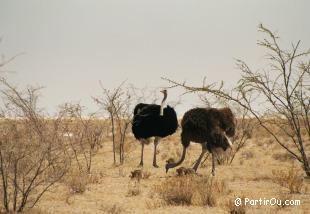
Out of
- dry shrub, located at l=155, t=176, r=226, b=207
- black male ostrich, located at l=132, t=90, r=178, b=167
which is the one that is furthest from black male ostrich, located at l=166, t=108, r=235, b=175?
black male ostrich, located at l=132, t=90, r=178, b=167

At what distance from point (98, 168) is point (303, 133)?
70.1 ft

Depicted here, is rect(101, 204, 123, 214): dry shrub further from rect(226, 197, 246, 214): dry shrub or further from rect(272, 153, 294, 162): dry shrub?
rect(272, 153, 294, 162): dry shrub

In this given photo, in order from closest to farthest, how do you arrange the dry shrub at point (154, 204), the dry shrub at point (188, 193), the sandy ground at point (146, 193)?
the sandy ground at point (146, 193) < the dry shrub at point (154, 204) < the dry shrub at point (188, 193)

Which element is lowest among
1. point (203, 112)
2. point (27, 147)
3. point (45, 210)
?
point (45, 210)

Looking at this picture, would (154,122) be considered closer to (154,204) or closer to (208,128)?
(208,128)

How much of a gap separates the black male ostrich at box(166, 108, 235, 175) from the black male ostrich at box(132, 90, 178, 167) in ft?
11.9

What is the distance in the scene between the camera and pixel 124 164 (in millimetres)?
17750

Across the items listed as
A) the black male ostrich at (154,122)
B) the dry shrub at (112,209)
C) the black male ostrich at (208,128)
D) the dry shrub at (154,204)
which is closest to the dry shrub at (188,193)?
the dry shrub at (154,204)

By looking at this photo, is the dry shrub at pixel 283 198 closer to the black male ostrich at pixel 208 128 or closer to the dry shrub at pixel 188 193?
the dry shrub at pixel 188 193

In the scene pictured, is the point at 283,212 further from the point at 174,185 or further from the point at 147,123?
the point at 147,123

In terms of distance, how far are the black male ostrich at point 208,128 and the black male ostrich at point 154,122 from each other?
3633mm

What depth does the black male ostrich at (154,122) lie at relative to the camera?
700 inches

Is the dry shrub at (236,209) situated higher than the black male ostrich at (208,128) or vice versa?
the black male ostrich at (208,128)

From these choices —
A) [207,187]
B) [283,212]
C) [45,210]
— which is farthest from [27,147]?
[283,212]
